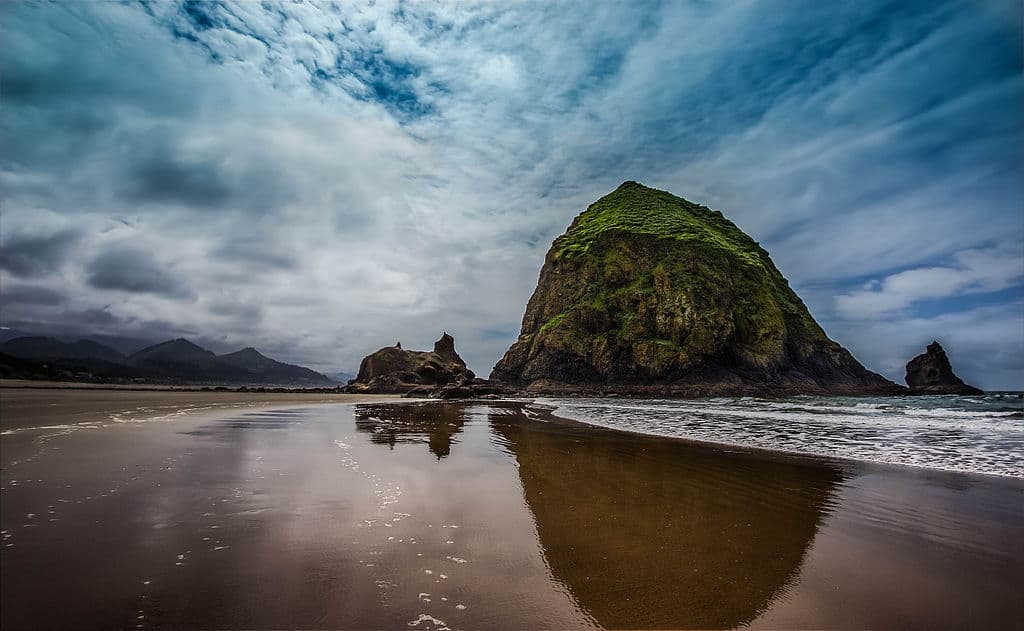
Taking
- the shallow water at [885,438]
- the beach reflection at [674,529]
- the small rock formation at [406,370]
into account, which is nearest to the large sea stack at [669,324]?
the small rock formation at [406,370]

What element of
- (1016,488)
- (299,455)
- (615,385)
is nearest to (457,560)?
(299,455)

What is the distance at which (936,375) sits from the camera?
222ft

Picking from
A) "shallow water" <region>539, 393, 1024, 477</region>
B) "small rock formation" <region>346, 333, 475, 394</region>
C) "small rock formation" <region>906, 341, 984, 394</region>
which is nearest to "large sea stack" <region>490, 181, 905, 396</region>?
"small rock formation" <region>906, 341, 984, 394</region>

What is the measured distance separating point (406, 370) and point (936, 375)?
8254cm

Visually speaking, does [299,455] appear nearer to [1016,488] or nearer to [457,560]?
[457,560]

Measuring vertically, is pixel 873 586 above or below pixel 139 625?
below

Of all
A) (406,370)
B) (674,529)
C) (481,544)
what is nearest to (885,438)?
(674,529)

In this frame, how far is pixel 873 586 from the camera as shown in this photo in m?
3.33

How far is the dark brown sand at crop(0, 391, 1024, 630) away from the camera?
2707mm

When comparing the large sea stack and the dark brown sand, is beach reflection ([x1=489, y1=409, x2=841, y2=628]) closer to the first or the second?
the dark brown sand

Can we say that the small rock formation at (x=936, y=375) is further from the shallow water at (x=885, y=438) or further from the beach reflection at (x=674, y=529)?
the beach reflection at (x=674, y=529)

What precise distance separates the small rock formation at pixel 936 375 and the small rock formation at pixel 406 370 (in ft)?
234

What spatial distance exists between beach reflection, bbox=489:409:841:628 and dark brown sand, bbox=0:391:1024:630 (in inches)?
1.1

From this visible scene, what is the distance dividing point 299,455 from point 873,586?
8044 millimetres
